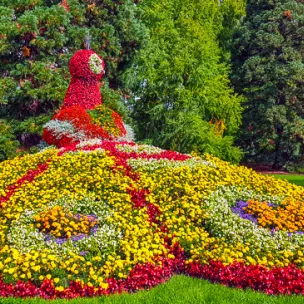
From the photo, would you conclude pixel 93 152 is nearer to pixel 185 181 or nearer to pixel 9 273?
pixel 185 181

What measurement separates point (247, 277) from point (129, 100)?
17.5 m

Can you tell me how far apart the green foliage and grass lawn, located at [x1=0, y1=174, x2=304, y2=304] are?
→ 14.9 meters

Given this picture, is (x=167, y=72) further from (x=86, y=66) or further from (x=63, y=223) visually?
(x=63, y=223)

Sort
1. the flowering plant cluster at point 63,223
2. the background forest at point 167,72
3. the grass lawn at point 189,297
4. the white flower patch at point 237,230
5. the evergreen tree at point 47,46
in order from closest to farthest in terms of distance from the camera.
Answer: the grass lawn at point 189,297, the flowering plant cluster at point 63,223, the white flower patch at point 237,230, the background forest at point 167,72, the evergreen tree at point 47,46

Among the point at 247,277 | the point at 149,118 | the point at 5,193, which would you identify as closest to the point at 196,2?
the point at 149,118

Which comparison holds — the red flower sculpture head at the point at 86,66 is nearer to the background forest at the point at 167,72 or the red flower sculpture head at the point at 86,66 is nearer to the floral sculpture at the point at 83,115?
the floral sculpture at the point at 83,115

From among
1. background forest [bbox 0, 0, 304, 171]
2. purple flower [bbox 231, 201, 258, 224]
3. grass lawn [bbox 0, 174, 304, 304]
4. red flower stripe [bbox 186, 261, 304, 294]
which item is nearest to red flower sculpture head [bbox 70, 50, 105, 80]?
background forest [bbox 0, 0, 304, 171]

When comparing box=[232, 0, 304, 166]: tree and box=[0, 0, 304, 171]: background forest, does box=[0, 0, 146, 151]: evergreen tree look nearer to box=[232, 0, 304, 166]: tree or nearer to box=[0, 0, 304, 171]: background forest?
box=[0, 0, 304, 171]: background forest

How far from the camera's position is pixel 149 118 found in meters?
21.4

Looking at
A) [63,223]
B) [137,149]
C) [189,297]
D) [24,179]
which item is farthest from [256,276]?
[137,149]

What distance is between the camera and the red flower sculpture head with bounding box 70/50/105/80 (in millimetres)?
14023

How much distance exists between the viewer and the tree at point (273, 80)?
2650cm

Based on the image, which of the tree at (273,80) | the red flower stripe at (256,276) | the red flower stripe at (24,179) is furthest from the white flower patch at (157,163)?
the tree at (273,80)

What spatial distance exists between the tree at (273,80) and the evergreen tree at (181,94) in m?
4.52
